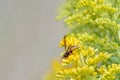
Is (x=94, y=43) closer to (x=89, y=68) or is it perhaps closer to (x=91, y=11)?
(x=91, y=11)

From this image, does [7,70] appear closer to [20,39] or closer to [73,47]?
[20,39]

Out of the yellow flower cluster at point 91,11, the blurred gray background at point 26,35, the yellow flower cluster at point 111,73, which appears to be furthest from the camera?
the blurred gray background at point 26,35

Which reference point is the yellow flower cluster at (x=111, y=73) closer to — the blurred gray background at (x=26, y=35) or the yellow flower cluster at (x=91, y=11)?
the yellow flower cluster at (x=91, y=11)

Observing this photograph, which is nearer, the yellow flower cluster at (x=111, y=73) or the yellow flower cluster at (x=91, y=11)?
the yellow flower cluster at (x=111, y=73)

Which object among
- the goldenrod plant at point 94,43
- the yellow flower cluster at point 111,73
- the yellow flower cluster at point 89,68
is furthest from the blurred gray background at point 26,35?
the yellow flower cluster at point 111,73

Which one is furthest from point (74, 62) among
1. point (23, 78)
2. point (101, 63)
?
point (23, 78)

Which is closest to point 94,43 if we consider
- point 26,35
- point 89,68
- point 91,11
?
point 91,11
